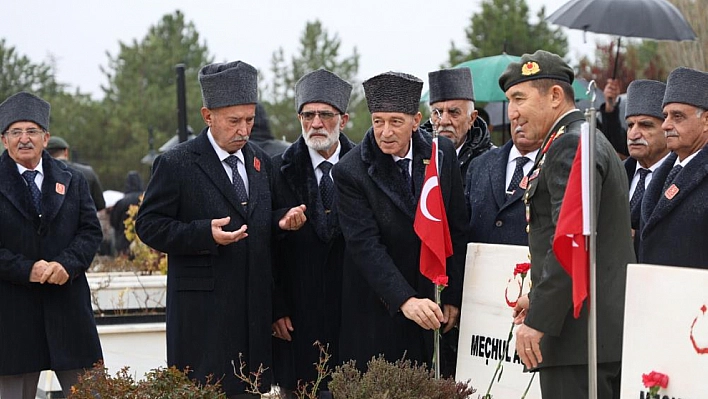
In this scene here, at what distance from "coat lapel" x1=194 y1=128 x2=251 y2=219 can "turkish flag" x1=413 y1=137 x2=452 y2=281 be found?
1004mm

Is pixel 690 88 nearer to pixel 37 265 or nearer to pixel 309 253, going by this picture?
pixel 309 253

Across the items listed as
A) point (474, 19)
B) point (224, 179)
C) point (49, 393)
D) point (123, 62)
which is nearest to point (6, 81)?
point (123, 62)

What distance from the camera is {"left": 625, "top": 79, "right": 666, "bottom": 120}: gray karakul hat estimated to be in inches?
267

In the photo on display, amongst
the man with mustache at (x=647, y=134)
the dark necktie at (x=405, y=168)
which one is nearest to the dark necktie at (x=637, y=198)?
the man with mustache at (x=647, y=134)

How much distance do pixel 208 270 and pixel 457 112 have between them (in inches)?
78.0

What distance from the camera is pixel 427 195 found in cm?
563

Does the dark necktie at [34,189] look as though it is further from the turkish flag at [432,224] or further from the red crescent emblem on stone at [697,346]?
the red crescent emblem on stone at [697,346]

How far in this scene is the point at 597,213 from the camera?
4.58 metres

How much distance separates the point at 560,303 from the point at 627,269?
0.32 m

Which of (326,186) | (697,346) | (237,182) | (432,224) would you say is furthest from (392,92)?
(697,346)

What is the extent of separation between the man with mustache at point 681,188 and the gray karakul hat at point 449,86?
135 centimetres

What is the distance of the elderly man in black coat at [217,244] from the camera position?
5996 mm

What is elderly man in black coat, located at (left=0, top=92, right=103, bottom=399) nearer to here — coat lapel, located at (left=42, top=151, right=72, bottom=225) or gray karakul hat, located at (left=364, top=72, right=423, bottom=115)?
coat lapel, located at (left=42, top=151, right=72, bottom=225)

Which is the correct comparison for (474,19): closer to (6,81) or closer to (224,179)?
(6,81)
